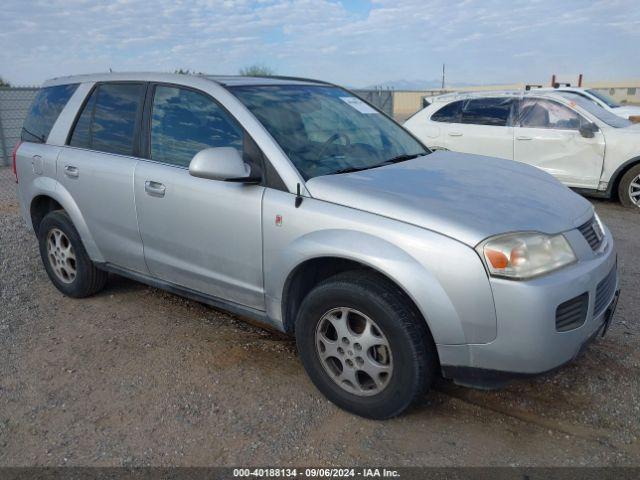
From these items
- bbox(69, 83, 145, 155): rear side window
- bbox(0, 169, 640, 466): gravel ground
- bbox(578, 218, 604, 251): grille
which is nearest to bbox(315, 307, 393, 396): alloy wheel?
bbox(0, 169, 640, 466): gravel ground

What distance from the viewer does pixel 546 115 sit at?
27.2 feet

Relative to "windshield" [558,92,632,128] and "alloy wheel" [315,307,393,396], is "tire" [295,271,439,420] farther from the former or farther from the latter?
"windshield" [558,92,632,128]

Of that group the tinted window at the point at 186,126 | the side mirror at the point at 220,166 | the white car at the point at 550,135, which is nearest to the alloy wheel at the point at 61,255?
the tinted window at the point at 186,126

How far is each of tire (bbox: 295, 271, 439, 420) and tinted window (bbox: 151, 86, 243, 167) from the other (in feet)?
3.58

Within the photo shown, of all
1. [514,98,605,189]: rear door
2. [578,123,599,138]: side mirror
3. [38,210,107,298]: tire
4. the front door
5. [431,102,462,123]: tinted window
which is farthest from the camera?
[431,102,462,123]: tinted window

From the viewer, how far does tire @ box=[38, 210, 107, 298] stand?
14.6 feet

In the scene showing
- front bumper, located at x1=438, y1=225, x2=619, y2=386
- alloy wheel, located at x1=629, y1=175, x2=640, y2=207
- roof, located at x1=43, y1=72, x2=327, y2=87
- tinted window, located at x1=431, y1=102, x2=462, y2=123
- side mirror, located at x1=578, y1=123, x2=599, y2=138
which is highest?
roof, located at x1=43, y1=72, x2=327, y2=87

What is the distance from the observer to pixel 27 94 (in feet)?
45.5

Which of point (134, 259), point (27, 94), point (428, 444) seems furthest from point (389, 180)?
point (27, 94)

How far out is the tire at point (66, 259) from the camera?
4.45 metres

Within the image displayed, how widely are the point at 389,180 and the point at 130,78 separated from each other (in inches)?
86.9

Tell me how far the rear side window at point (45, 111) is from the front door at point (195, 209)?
119 cm

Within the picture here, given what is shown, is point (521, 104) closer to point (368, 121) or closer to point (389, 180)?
point (368, 121)

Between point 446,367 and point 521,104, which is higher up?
point 521,104
